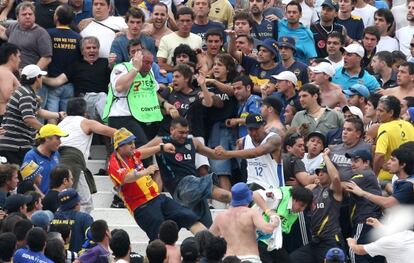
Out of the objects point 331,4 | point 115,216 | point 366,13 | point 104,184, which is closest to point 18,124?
point 104,184

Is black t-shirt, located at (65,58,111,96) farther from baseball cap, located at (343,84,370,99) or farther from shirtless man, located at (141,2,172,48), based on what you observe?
baseball cap, located at (343,84,370,99)

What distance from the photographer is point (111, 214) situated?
2270 centimetres

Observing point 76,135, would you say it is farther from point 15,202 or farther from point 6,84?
point 15,202

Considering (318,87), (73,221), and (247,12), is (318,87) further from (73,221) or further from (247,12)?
(73,221)

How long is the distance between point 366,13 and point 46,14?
16.6ft

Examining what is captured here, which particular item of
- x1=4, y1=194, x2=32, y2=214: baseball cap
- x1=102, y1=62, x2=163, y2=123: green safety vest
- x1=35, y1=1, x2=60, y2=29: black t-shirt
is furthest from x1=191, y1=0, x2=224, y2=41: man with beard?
x1=4, y1=194, x2=32, y2=214: baseball cap

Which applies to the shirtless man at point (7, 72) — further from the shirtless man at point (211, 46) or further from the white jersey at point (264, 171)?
the white jersey at point (264, 171)

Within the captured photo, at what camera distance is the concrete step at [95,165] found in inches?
945

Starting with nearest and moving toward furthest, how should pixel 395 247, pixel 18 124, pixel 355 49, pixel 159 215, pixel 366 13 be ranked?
pixel 395 247 → pixel 159 215 → pixel 18 124 → pixel 355 49 → pixel 366 13

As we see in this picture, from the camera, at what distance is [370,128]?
906 inches

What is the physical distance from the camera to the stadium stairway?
22.2m

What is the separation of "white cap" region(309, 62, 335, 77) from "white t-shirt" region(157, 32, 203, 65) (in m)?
1.94

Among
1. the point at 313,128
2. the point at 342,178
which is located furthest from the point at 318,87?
the point at 342,178

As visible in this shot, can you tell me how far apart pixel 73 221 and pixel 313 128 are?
4298mm
